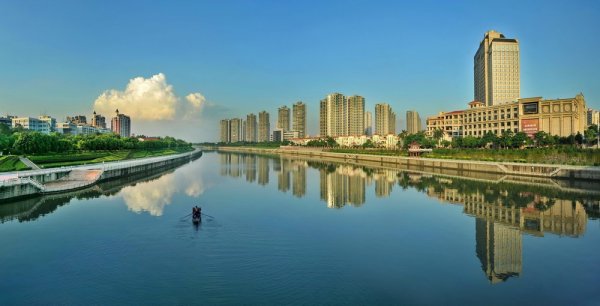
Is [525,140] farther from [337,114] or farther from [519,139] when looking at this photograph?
[337,114]

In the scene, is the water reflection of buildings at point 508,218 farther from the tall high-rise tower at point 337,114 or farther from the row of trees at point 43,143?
the tall high-rise tower at point 337,114

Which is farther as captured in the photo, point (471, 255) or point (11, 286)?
point (471, 255)

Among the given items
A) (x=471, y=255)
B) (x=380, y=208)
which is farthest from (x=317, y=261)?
(x=380, y=208)

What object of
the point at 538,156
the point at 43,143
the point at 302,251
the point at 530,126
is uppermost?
the point at 530,126

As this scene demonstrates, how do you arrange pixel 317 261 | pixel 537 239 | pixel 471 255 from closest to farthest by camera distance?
pixel 317 261 → pixel 471 255 → pixel 537 239

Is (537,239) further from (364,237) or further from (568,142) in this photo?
(568,142)

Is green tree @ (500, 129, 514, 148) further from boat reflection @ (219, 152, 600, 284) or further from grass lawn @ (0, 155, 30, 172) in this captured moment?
grass lawn @ (0, 155, 30, 172)

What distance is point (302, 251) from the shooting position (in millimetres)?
17578

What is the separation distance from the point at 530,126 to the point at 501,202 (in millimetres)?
63010

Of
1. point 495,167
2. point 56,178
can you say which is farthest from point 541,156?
point 56,178

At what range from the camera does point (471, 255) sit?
17312 mm

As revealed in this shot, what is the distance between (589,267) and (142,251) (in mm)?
18859

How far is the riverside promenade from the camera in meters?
30.2

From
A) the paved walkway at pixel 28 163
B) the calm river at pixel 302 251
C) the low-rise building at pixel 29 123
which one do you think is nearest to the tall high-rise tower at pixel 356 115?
the low-rise building at pixel 29 123
